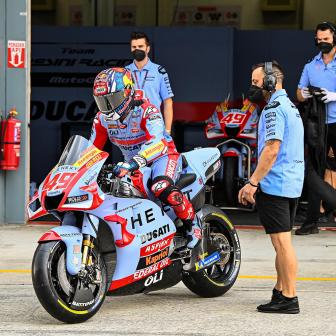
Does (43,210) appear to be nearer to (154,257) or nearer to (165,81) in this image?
(154,257)

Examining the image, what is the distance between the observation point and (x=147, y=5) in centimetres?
1812

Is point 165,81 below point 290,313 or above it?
above

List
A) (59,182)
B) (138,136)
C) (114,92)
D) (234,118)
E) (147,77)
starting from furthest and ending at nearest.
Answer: (234,118) < (147,77) < (138,136) < (114,92) < (59,182)

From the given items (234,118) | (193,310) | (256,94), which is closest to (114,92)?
(256,94)

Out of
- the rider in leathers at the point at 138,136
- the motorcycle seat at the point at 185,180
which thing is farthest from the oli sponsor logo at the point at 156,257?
the motorcycle seat at the point at 185,180

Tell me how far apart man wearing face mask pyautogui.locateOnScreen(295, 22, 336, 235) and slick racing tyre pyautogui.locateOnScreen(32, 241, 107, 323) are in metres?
4.44

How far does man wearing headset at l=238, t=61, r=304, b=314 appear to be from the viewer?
23.2 ft

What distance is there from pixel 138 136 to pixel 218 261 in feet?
3.86

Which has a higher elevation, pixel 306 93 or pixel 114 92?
pixel 114 92

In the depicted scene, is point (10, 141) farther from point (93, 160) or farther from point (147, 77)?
point (93, 160)

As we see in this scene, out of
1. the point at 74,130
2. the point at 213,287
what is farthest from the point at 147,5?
the point at 213,287

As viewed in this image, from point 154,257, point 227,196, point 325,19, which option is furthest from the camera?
point 325,19

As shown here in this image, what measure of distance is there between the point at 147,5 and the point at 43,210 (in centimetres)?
1183

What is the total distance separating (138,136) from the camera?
7520 mm
